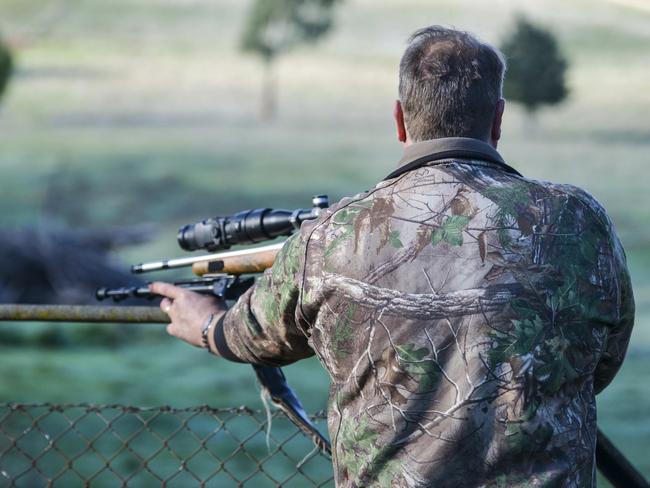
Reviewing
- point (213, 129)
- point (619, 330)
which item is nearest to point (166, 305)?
point (619, 330)


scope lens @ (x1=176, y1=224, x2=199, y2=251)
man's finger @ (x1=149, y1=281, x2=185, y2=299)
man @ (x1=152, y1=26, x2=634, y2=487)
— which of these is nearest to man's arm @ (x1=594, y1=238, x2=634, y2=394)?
man @ (x1=152, y1=26, x2=634, y2=487)

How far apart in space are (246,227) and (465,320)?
877mm

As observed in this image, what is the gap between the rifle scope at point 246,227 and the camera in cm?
233

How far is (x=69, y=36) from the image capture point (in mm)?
15211

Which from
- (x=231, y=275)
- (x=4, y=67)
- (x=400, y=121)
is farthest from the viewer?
(x=4, y=67)

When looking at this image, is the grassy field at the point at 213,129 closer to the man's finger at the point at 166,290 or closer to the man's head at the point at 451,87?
the man's finger at the point at 166,290

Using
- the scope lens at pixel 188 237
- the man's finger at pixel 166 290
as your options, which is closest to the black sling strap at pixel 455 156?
the man's finger at pixel 166 290

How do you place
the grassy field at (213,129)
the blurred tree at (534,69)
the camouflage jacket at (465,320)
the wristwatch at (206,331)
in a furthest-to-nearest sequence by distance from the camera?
the grassy field at (213,129), the blurred tree at (534,69), the wristwatch at (206,331), the camouflage jacket at (465,320)

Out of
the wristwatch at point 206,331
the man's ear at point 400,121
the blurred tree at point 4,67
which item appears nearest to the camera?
the man's ear at point 400,121

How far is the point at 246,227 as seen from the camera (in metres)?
2.41

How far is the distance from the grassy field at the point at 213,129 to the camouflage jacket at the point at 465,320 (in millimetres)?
10437

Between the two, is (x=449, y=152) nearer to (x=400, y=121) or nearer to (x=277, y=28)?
(x=400, y=121)

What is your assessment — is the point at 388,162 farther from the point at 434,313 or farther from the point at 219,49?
the point at 434,313

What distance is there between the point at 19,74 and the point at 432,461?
14.5 m
